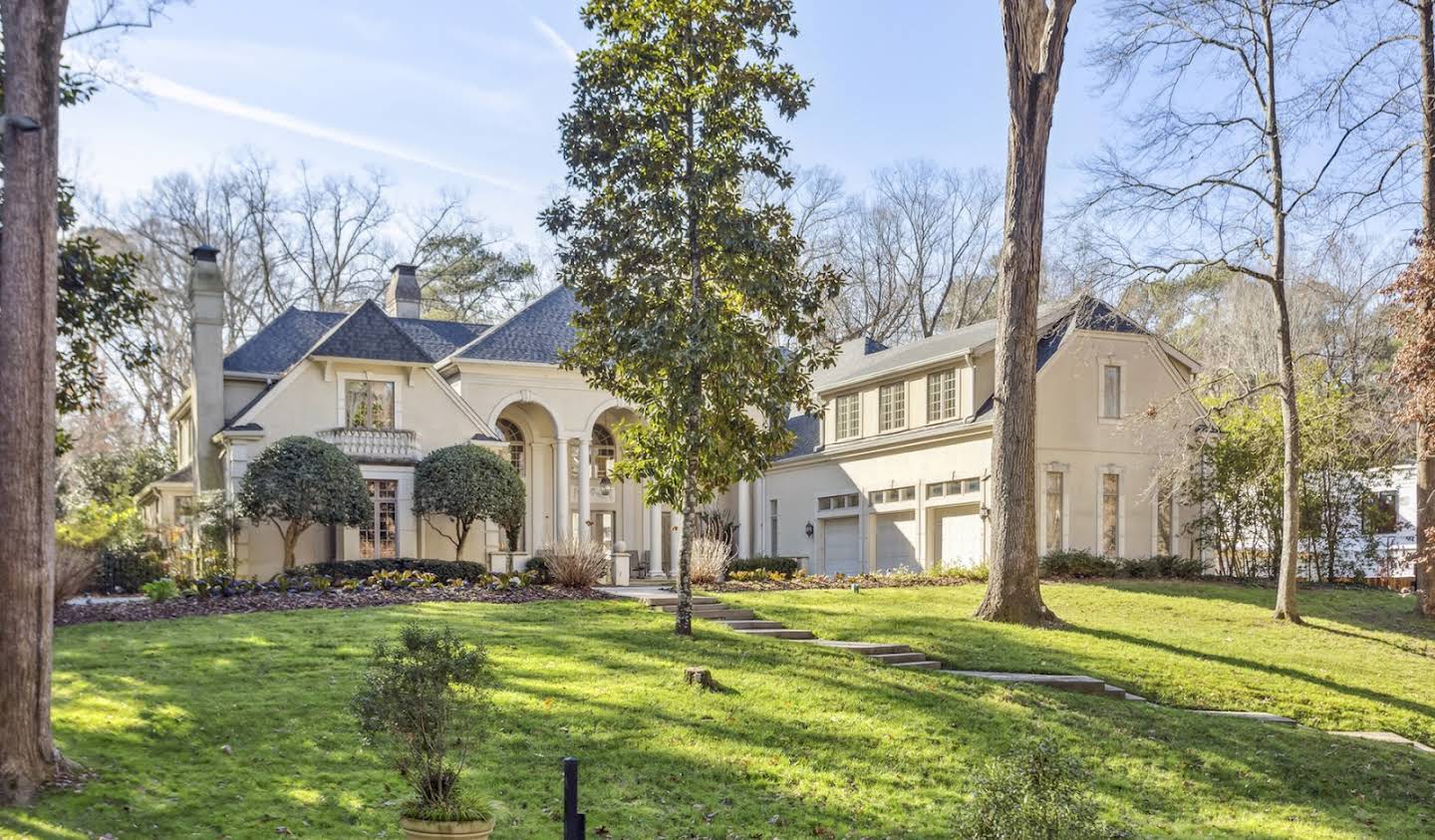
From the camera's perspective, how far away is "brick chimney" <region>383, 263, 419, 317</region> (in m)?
33.0

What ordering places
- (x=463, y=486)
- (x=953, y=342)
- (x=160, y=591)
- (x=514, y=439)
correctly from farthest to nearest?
(x=514, y=439)
(x=953, y=342)
(x=463, y=486)
(x=160, y=591)

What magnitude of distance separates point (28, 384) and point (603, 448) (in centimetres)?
2527

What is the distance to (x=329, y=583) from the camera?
19.6 metres

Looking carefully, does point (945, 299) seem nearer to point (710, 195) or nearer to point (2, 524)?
point (710, 195)

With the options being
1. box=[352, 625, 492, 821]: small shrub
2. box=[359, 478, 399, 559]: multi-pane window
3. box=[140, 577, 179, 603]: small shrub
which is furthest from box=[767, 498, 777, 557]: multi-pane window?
box=[352, 625, 492, 821]: small shrub

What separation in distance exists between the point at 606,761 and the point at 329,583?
10.7 metres

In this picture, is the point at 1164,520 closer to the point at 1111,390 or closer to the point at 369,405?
the point at 1111,390

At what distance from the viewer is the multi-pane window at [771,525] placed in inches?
1320

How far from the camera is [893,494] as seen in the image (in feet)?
94.9

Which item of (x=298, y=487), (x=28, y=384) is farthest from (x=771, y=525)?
(x=28, y=384)

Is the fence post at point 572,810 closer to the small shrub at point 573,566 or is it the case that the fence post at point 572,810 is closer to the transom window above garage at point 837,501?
the small shrub at point 573,566

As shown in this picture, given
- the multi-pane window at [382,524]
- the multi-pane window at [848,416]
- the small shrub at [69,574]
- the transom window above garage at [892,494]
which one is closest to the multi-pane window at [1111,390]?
the transom window above garage at [892,494]

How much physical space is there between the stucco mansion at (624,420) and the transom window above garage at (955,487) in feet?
0.18

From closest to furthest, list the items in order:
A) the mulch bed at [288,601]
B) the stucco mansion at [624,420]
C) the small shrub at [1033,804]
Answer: the small shrub at [1033,804], the mulch bed at [288,601], the stucco mansion at [624,420]
